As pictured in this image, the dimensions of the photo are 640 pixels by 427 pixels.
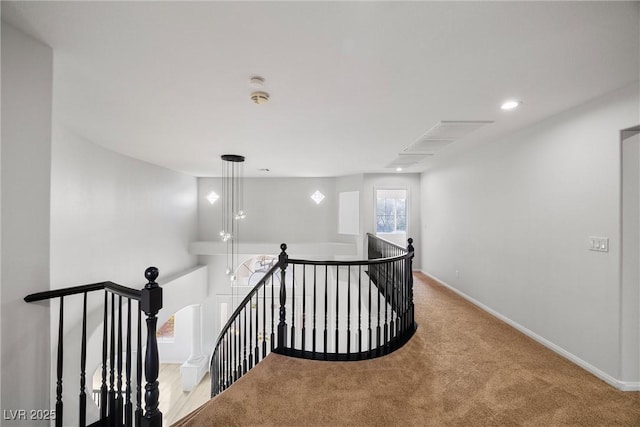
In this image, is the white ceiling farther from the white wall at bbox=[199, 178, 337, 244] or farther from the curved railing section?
the white wall at bbox=[199, 178, 337, 244]

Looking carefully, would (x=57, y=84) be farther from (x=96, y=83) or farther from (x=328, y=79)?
(x=328, y=79)

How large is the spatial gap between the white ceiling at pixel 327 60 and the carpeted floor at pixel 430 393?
265 centimetres

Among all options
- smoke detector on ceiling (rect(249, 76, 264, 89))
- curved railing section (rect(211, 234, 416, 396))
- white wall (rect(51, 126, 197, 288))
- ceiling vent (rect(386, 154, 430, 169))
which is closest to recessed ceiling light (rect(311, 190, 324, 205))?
ceiling vent (rect(386, 154, 430, 169))

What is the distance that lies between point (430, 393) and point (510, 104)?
287 centimetres

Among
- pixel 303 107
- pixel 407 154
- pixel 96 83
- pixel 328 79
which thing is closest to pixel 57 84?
pixel 96 83

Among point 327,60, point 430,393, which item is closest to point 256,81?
point 327,60

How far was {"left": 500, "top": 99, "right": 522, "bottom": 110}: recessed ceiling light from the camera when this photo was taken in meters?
2.80

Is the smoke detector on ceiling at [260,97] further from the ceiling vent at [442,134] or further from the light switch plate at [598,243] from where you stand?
the light switch plate at [598,243]

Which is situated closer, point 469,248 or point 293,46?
point 293,46

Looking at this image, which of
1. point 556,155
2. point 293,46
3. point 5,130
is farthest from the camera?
point 556,155

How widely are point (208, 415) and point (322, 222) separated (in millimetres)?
6868

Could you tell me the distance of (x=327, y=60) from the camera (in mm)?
2033

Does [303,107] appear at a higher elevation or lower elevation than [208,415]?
higher

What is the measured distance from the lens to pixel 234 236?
8.82 m
